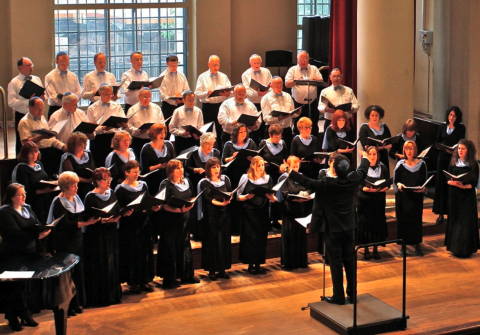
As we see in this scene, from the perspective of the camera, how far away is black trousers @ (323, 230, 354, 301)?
333 inches

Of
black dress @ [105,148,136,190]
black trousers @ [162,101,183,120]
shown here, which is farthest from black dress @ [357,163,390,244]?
black trousers @ [162,101,183,120]

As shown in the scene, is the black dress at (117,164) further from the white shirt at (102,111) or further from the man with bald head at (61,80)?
the man with bald head at (61,80)

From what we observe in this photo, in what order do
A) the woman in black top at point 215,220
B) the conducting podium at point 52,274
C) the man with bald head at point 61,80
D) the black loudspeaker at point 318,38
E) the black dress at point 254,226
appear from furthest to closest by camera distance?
the black loudspeaker at point 318,38 < the man with bald head at point 61,80 < the black dress at point 254,226 < the woman in black top at point 215,220 < the conducting podium at point 52,274


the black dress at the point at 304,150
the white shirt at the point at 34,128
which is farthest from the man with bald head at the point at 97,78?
the black dress at the point at 304,150

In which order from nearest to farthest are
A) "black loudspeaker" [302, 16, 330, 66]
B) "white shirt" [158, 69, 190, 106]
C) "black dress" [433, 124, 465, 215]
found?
"black dress" [433, 124, 465, 215]
"white shirt" [158, 69, 190, 106]
"black loudspeaker" [302, 16, 330, 66]

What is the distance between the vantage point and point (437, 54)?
13.0 meters

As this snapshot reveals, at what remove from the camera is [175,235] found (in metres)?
9.14

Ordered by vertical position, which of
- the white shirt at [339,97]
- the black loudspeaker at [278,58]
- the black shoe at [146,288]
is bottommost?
the black shoe at [146,288]

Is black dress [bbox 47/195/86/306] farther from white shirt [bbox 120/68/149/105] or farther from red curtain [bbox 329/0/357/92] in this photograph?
red curtain [bbox 329/0/357/92]

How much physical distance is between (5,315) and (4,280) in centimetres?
140

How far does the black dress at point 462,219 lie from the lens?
1018cm

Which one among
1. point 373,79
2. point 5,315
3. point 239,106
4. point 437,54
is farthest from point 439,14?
point 5,315

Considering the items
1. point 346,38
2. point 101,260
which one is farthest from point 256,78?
point 101,260

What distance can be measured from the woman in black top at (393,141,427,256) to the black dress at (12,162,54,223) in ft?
11.9
